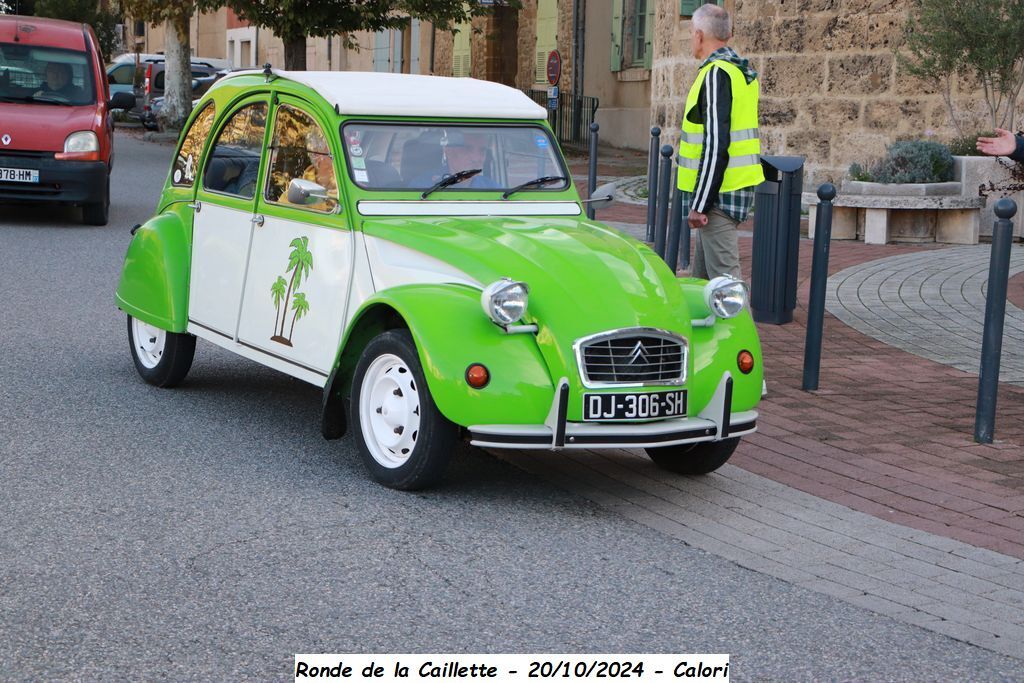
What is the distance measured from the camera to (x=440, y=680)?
3932mm

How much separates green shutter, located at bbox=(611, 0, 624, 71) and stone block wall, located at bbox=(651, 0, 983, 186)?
12048mm

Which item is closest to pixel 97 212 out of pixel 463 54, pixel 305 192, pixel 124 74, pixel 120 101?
pixel 120 101

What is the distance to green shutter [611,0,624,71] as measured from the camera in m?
31.5

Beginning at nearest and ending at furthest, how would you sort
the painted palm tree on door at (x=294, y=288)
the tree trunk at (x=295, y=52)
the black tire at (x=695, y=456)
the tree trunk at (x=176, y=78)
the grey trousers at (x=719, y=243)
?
the black tire at (x=695, y=456) < the painted palm tree on door at (x=294, y=288) < the grey trousers at (x=719, y=243) < the tree trunk at (x=295, y=52) < the tree trunk at (x=176, y=78)

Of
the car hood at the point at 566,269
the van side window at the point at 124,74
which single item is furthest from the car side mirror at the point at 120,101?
the van side window at the point at 124,74

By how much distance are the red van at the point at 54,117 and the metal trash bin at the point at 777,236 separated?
7.78 meters

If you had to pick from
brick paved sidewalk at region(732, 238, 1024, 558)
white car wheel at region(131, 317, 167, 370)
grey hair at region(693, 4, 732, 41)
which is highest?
grey hair at region(693, 4, 732, 41)

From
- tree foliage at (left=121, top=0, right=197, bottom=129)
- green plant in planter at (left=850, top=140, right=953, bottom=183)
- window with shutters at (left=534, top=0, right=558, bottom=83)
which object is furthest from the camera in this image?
window with shutters at (left=534, top=0, right=558, bottom=83)

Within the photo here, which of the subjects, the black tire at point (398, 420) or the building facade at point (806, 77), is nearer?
the black tire at point (398, 420)

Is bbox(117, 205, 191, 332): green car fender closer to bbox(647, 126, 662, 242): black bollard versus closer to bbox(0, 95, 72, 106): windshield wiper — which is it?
bbox(647, 126, 662, 242): black bollard

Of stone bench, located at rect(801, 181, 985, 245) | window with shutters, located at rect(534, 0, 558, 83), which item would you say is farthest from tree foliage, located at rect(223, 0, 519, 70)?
stone bench, located at rect(801, 181, 985, 245)

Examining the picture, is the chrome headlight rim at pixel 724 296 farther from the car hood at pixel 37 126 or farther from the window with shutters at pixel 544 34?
the window with shutters at pixel 544 34

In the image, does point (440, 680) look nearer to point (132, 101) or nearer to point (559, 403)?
point (559, 403)
